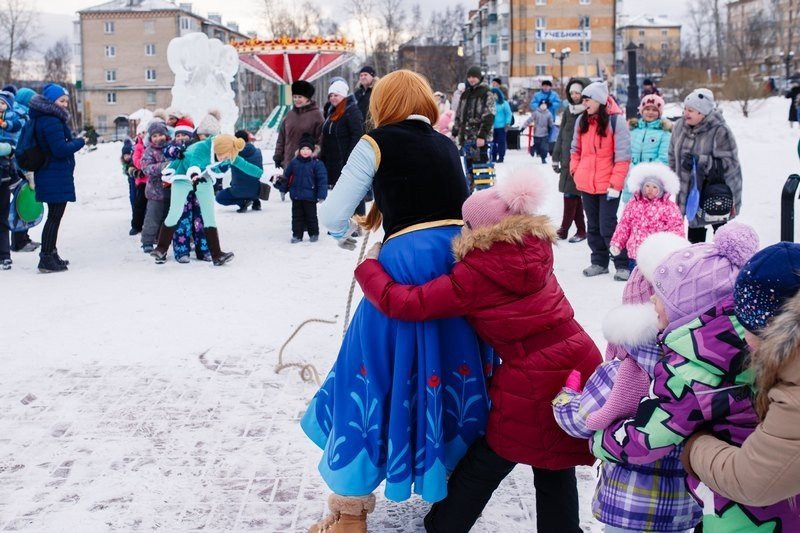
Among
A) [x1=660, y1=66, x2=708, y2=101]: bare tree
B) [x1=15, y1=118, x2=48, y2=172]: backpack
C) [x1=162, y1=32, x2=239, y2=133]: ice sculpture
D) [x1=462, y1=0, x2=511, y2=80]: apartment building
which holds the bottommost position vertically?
[x1=15, y1=118, x2=48, y2=172]: backpack

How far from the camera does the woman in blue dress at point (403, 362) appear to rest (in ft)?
10.1

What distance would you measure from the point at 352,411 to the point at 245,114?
87.0 feet

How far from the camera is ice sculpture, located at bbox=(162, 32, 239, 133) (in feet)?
76.9

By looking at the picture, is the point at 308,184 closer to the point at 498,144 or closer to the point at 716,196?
the point at 716,196

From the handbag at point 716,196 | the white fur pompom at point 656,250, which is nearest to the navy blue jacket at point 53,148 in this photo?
the handbag at point 716,196

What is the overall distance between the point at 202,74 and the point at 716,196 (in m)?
19.1

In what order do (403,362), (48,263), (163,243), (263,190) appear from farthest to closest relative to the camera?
1. (263,190)
2. (163,243)
3. (48,263)
4. (403,362)

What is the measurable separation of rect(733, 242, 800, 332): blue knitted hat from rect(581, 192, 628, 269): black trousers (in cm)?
592

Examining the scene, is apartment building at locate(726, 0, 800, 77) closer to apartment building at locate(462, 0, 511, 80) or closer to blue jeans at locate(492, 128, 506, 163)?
apartment building at locate(462, 0, 511, 80)

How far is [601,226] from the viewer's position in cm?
804

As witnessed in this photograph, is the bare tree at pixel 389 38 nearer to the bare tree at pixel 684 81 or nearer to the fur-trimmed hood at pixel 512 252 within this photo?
the bare tree at pixel 684 81

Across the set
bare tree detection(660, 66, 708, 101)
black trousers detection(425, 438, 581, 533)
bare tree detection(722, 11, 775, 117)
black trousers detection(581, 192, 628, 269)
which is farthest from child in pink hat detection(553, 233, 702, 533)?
bare tree detection(660, 66, 708, 101)

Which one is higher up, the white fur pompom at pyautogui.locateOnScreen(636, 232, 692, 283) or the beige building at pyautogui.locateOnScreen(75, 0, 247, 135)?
the beige building at pyautogui.locateOnScreen(75, 0, 247, 135)

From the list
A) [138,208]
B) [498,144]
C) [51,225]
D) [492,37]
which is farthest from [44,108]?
[492,37]
